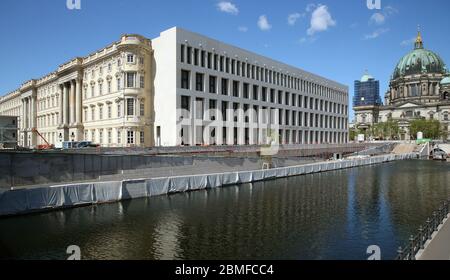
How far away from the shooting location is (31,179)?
89.1 feet

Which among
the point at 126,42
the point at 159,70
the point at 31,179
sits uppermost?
the point at 126,42

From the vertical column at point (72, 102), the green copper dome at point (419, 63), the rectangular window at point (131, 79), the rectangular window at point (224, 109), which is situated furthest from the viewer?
the green copper dome at point (419, 63)

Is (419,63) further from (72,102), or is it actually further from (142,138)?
(72,102)

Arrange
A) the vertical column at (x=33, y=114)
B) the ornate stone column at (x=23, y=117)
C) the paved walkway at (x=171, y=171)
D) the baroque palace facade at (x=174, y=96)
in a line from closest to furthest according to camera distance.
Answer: the paved walkway at (x=171, y=171) → the baroque palace facade at (x=174, y=96) → the vertical column at (x=33, y=114) → the ornate stone column at (x=23, y=117)

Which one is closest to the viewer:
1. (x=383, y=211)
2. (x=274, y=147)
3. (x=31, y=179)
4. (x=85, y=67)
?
(x=383, y=211)

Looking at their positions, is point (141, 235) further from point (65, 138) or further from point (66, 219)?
point (65, 138)

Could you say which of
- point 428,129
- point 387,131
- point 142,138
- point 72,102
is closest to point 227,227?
point 142,138

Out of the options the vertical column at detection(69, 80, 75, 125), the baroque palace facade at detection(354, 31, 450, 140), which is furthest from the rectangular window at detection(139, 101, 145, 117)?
the baroque palace facade at detection(354, 31, 450, 140)

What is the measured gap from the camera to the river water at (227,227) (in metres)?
15.2

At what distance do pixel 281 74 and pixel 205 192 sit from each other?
61493 millimetres

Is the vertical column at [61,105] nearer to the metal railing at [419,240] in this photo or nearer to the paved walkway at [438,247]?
the metal railing at [419,240]

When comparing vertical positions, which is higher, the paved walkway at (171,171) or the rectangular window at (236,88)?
the rectangular window at (236,88)

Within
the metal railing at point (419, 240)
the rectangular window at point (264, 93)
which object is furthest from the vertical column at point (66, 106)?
the metal railing at point (419, 240)
